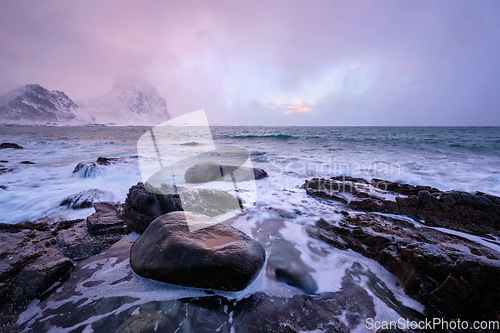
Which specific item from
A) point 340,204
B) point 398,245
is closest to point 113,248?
point 398,245

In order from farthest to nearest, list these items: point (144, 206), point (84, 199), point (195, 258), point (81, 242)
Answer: point (84, 199) → point (144, 206) → point (81, 242) → point (195, 258)

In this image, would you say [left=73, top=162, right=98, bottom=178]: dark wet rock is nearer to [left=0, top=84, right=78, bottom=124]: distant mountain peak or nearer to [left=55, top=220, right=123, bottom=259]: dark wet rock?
[left=55, top=220, right=123, bottom=259]: dark wet rock

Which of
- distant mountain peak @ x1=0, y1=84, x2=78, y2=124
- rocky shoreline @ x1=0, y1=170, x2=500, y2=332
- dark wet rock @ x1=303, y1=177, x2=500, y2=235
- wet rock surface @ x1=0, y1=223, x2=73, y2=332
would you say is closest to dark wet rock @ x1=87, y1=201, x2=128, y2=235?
rocky shoreline @ x1=0, y1=170, x2=500, y2=332

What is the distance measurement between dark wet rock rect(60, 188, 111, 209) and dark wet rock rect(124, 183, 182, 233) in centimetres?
175

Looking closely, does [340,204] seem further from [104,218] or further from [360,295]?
[104,218]

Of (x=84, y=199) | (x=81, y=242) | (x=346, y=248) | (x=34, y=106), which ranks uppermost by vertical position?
(x=34, y=106)

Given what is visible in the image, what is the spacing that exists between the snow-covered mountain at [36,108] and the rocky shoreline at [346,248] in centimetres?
14760

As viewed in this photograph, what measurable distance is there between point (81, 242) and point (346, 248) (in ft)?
14.0

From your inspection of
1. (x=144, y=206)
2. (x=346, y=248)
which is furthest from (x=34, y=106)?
(x=346, y=248)

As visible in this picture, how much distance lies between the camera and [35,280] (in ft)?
6.77

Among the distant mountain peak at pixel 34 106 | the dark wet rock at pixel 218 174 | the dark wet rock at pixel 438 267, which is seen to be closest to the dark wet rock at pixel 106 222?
the dark wet rock at pixel 218 174

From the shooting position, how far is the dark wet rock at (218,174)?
23.5ft

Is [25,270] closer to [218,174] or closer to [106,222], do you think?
[106,222]

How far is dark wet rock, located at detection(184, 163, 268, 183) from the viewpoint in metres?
7.18
